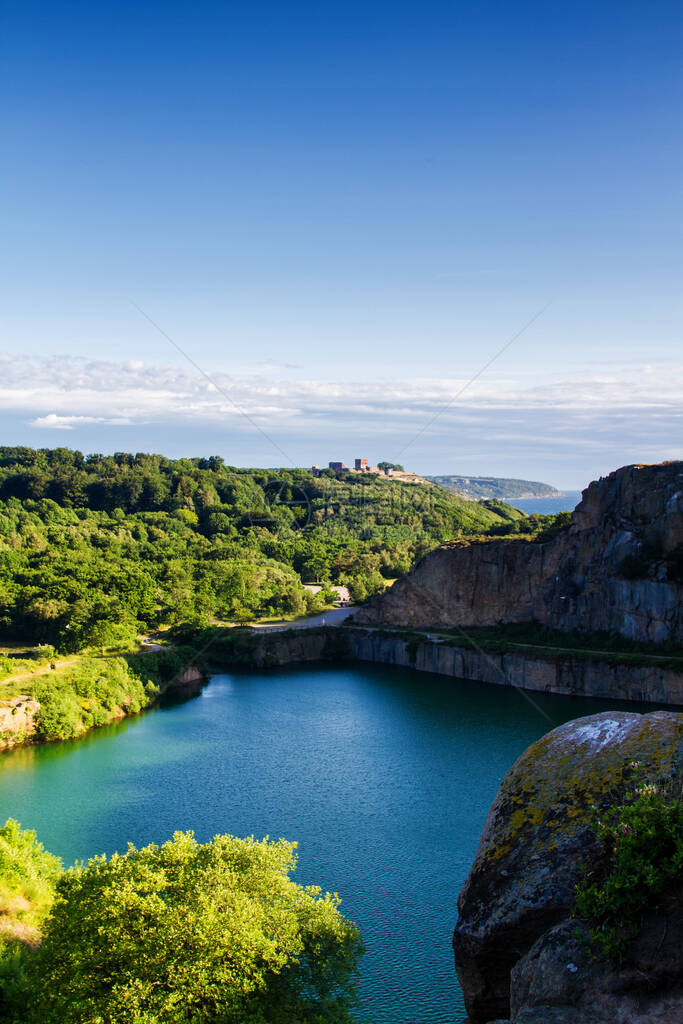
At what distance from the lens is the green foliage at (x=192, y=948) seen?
40.0ft

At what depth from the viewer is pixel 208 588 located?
63562mm

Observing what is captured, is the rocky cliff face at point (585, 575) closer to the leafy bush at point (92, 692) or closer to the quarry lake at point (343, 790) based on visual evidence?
the quarry lake at point (343, 790)

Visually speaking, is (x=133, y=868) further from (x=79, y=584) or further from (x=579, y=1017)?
(x=79, y=584)

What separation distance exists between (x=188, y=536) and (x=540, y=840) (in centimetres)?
7574

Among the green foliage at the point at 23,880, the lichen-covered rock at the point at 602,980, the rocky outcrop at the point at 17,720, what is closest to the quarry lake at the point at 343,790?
the rocky outcrop at the point at 17,720

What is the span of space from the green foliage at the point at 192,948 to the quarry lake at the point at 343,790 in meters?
2.71

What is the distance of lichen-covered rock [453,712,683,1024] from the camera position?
610 cm

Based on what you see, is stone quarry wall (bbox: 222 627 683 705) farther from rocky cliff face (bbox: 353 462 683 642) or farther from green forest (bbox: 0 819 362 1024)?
green forest (bbox: 0 819 362 1024)

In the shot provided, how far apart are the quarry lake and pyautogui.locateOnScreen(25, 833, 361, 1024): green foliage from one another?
2.71 m

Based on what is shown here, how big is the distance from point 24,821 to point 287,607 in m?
38.0

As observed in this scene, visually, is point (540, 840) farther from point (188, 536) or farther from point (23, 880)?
point (188, 536)

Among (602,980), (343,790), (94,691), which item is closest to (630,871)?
(602,980)

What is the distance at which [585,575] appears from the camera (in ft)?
167

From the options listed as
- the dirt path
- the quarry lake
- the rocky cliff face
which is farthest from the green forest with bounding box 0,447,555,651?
the quarry lake
